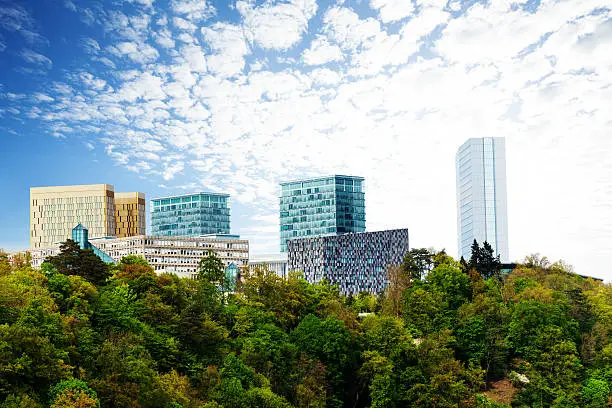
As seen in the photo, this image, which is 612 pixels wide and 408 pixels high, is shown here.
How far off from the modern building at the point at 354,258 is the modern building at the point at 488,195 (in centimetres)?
4625

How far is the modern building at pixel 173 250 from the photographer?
136 meters

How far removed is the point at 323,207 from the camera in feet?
620

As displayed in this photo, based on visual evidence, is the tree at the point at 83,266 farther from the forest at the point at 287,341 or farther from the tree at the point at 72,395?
the tree at the point at 72,395

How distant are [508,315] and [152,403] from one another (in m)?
44.0

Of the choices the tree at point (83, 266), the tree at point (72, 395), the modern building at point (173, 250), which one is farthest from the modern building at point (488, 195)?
the tree at point (72, 395)

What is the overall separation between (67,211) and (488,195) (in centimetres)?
12048

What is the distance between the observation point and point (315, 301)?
3039 inches

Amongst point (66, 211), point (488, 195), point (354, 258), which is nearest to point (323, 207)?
point (354, 258)

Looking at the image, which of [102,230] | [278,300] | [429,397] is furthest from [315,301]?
[102,230]

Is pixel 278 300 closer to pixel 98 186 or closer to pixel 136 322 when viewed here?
pixel 136 322

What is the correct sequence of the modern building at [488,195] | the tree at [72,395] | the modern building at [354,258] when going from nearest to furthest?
1. the tree at [72,395]
2. the modern building at [354,258]
3. the modern building at [488,195]

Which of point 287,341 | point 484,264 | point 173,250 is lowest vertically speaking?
point 287,341

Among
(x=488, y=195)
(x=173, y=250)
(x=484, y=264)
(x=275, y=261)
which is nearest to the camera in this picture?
(x=484, y=264)

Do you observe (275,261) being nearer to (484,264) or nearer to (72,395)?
(484,264)
